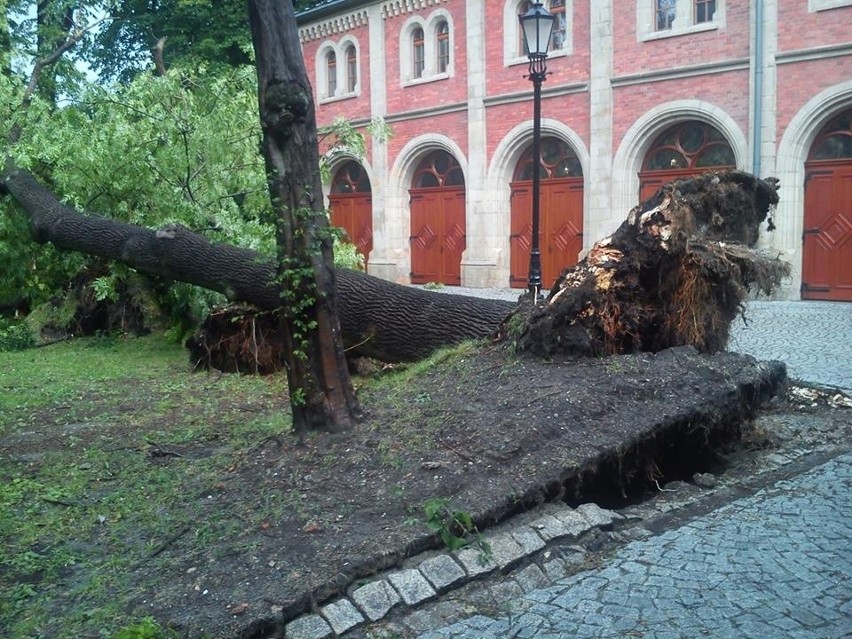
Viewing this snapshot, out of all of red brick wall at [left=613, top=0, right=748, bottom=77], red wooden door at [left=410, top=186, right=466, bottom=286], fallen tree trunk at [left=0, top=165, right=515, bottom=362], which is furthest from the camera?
red wooden door at [left=410, top=186, right=466, bottom=286]

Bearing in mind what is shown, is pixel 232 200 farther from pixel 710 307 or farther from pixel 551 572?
pixel 551 572

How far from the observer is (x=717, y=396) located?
19.3 ft

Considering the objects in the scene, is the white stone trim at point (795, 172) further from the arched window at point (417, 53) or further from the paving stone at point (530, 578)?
the paving stone at point (530, 578)

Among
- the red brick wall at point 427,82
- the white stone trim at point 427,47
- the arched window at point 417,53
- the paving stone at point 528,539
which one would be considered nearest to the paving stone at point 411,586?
the paving stone at point 528,539

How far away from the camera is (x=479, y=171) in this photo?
21.8 metres

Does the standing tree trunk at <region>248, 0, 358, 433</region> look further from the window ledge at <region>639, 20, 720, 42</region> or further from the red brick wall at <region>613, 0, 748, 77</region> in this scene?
the window ledge at <region>639, 20, 720, 42</region>

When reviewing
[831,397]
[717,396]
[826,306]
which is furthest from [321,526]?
[826,306]

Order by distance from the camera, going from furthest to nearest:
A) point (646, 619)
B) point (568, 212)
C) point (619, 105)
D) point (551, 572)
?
point (568, 212) → point (619, 105) → point (551, 572) → point (646, 619)

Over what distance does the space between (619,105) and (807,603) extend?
16.4 m

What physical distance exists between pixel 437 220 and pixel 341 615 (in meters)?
20.2

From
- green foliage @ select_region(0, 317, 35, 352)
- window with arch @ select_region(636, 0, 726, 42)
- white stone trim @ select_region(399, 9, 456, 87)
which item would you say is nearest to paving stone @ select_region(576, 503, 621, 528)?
green foliage @ select_region(0, 317, 35, 352)

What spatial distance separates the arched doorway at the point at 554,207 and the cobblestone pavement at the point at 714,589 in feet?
50.1

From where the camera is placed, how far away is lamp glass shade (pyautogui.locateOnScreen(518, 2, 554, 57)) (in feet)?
40.3

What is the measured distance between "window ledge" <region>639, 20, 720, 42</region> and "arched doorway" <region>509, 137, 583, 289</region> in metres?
3.09
